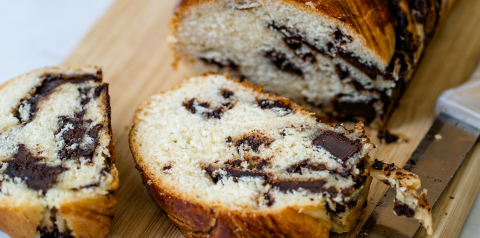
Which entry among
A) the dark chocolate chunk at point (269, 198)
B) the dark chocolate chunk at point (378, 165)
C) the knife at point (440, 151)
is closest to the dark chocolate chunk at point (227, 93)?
the dark chocolate chunk at point (269, 198)

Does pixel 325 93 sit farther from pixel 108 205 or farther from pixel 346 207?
pixel 108 205

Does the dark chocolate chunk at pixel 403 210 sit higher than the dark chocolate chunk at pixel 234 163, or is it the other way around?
the dark chocolate chunk at pixel 403 210

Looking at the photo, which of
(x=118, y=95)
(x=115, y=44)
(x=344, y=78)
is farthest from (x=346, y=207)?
(x=115, y=44)

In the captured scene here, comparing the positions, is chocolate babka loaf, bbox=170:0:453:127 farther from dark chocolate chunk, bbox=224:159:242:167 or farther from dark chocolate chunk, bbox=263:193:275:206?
dark chocolate chunk, bbox=263:193:275:206

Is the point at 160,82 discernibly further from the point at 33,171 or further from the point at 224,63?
the point at 33,171

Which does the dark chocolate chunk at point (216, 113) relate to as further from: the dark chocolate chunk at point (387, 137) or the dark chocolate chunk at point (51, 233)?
the dark chocolate chunk at point (387, 137)

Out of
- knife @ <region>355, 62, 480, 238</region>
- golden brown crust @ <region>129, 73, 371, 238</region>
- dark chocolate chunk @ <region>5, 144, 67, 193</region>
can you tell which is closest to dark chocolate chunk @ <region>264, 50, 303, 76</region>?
golden brown crust @ <region>129, 73, 371, 238</region>

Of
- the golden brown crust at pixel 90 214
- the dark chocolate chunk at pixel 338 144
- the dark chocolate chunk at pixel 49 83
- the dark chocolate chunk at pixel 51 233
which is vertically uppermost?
the dark chocolate chunk at pixel 338 144

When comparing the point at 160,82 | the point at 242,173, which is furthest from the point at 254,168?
the point at 160,82
